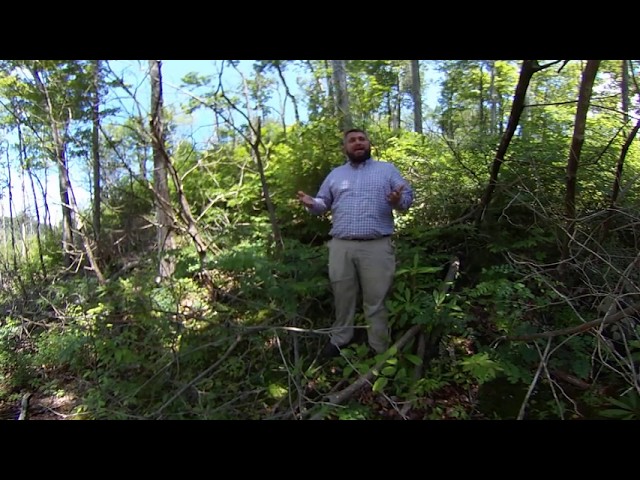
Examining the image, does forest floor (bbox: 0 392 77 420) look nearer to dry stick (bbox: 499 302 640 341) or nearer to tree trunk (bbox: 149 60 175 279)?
tree trunk (bbox: 149 60 175 279)

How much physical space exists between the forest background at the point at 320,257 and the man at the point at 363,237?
19 cm

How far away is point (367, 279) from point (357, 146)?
112 cm

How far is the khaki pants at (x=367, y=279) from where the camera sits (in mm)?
3148

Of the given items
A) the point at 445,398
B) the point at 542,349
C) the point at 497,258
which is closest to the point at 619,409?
the point at 542,349

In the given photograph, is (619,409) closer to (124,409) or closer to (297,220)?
(124,409)

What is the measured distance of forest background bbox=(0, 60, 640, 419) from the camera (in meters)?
2.80

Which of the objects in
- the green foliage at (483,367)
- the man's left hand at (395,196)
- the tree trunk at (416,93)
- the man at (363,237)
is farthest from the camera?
the tree trunk at (416,93)

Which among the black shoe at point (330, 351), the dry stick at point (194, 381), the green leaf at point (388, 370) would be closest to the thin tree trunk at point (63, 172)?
the dry stick at point (194, 381)

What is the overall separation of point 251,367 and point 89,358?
1594mm

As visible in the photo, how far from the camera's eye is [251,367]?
336 centimetres

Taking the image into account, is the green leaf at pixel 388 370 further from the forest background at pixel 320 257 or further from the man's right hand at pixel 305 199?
the man's right hand at pixel 305 199

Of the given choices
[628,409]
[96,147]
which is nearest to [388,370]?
[628,409]

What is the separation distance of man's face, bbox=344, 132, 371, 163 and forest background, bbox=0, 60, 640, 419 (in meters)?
0.99

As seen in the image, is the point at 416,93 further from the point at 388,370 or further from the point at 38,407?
the point at 38,407
